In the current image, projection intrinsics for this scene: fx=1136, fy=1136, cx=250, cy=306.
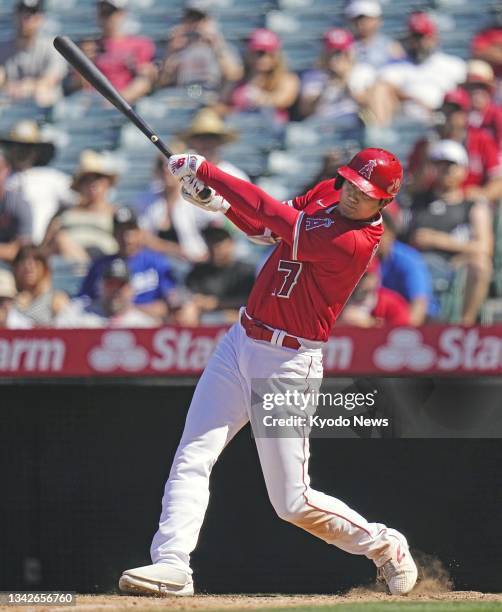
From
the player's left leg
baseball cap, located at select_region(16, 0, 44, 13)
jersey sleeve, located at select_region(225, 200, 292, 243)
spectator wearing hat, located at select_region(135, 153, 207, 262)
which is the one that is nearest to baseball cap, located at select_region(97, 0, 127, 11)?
baseball cap, located at select_region(16, 0, 44, 13)

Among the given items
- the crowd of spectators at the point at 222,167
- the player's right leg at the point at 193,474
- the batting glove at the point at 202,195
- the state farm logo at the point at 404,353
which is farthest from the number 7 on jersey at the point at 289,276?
the crowd of spectators at the point at 222,167

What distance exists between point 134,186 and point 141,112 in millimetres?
644

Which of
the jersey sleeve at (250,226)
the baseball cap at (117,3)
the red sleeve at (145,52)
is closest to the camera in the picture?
the jersey sleeve at (250,226)

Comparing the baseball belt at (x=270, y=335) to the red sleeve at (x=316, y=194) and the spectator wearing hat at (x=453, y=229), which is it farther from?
the spectator wearing hat at (x=453, y=229)

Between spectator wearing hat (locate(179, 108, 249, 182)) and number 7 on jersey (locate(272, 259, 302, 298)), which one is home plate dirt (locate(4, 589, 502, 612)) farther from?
spectator wearing hat (locate(179, 108, 249, 182))

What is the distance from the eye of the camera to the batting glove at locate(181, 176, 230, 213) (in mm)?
4457

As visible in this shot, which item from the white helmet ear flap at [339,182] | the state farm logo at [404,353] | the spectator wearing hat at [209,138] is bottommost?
the state farm logo at [404,353]

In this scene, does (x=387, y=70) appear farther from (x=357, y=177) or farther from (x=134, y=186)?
(x=357, y=177)

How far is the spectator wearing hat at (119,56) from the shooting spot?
29.1ft

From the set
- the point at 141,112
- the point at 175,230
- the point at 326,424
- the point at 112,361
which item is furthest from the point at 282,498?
the point at 141,112

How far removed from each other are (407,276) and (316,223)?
2.93 meters

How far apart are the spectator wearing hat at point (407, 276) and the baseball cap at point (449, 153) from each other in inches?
23.7

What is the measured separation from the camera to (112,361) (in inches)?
205

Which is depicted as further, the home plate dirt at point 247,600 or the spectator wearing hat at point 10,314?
the spectator wearing hat at point 10,314
